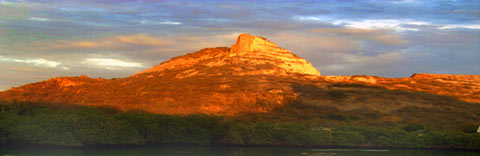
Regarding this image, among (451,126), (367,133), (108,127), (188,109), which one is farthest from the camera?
(188,109)

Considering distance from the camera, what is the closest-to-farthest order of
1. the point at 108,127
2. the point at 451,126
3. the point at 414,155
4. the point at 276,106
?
the point at 414,155, the point at 108,127, the point at 451,126, the point at 276,106

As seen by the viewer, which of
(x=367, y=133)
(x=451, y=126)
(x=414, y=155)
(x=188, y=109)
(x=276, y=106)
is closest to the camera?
(x=414, y=155)

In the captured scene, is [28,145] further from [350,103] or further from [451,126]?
[350,103]

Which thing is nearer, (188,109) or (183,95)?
(188,109)

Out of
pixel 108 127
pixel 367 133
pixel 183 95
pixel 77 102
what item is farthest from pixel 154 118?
pixel 77 102

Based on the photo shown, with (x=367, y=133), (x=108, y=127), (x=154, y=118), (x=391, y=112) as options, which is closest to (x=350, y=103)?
(x=391, y=112)

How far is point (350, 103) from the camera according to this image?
7347 inches

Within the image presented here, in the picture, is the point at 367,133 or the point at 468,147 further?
the point at 367,133

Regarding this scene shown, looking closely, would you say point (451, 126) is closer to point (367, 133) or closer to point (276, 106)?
point (367, 133)

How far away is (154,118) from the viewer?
111 metres

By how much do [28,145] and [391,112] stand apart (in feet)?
386

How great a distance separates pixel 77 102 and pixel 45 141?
103 m

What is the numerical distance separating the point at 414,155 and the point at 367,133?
2031 centimetres

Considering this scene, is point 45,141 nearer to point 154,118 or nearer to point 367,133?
point 154,118
